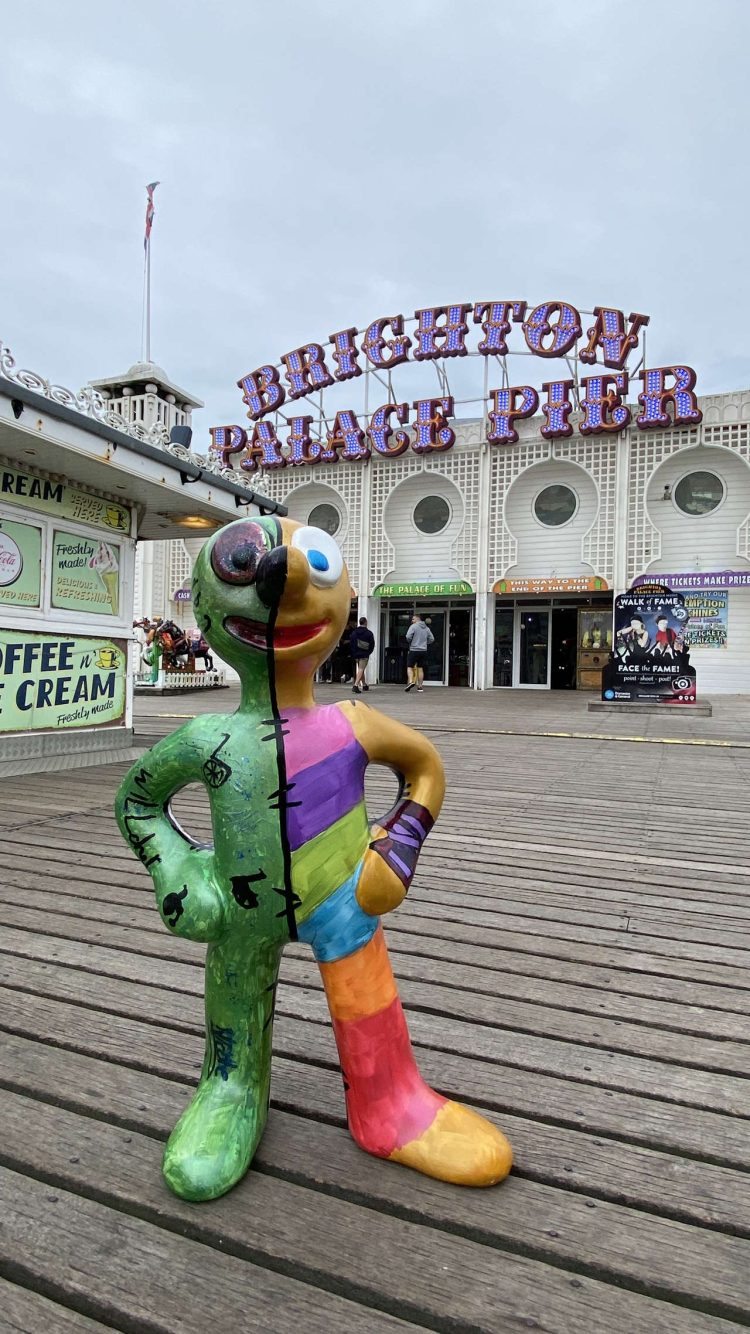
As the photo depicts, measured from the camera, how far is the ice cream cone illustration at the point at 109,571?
21.5ft

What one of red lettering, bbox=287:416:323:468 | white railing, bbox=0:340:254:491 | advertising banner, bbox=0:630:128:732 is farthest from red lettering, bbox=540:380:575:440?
advertising banner, bbox=0:630:128:732

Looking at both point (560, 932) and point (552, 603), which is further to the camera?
point (552, 603)

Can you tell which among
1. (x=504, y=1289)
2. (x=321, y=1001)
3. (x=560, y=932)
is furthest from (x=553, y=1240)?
(x=560, y=932)

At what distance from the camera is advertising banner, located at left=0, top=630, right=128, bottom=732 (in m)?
5.74

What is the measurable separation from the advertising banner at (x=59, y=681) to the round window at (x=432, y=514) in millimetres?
14037

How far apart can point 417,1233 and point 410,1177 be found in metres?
0.13

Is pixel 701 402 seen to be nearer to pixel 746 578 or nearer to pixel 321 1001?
pixel 746 578

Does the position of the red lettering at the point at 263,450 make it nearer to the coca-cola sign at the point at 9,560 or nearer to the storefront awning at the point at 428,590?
the storefront awning at the point at 428,590

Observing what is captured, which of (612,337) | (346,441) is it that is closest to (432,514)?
(346,441)

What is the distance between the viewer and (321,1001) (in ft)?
6.76

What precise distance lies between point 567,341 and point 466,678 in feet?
28.5

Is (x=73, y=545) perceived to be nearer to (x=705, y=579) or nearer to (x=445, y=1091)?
(x=445, y=1091)

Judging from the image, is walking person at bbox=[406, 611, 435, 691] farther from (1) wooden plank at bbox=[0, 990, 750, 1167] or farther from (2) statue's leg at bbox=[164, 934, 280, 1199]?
(2) statue's leg at bbox=[164, 934, 280, 1199]

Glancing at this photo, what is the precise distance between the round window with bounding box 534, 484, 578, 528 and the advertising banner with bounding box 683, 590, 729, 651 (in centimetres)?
352
